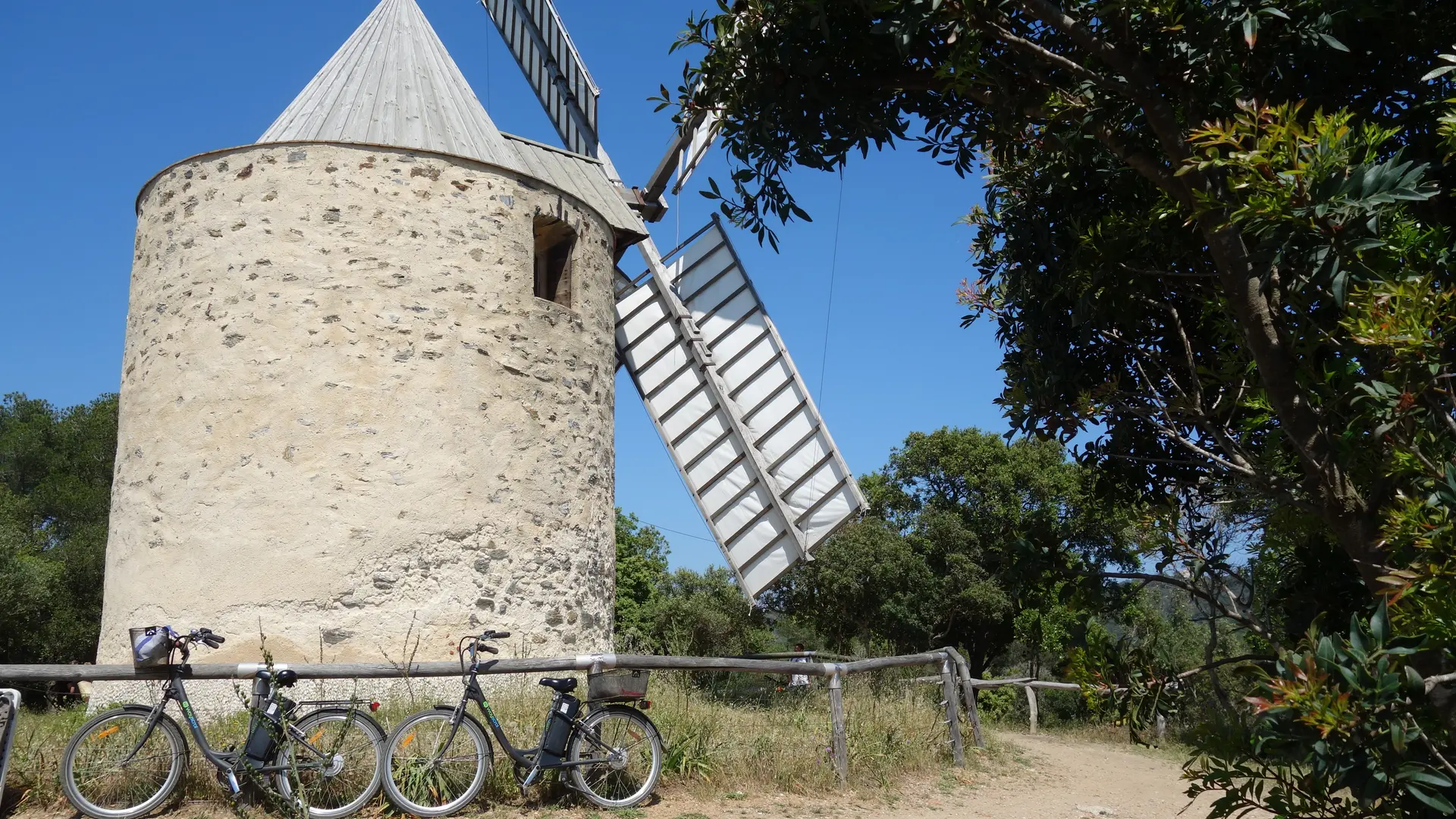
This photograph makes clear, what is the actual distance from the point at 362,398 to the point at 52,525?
54.4ft

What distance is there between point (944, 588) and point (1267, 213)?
1642cm

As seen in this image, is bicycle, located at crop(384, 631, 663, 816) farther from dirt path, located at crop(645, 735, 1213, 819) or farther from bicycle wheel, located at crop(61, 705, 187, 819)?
bicycle wheel, located at crop(61, 705, 187, 819)

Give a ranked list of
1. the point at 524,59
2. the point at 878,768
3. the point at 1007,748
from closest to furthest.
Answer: the point at 878,768 < the point at 1007,748 < the point at 524,59

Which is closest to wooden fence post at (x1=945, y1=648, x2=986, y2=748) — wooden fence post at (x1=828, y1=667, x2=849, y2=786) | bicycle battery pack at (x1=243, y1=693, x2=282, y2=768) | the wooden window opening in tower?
wooden fence post at (x1=828, y1=667, x2=849, y2=786)

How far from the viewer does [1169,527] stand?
3434 millimetres

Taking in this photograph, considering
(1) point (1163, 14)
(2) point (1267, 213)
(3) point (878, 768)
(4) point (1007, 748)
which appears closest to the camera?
(2) point (1267, 213)

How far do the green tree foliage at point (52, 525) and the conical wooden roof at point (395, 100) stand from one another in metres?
8.64

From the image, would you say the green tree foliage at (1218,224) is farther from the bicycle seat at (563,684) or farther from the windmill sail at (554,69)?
the windmill sail at (554,69)

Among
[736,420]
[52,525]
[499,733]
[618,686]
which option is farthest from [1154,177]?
[52,525]

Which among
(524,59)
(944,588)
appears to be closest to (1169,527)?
(524,59)

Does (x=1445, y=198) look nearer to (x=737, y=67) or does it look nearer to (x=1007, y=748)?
(x=737, y=67)

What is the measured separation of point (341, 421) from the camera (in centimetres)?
679

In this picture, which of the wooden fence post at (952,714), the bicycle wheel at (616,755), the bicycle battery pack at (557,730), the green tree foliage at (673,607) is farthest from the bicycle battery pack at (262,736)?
the green tree foliage at (673,607)

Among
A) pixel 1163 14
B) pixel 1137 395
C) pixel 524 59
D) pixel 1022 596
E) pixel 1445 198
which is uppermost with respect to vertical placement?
pixel 524 59
